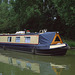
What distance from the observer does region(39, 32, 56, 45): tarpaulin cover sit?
12.4 metres

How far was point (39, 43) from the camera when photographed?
12.8 m

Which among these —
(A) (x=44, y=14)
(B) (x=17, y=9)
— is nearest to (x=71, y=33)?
(A) (x=44, y=14)

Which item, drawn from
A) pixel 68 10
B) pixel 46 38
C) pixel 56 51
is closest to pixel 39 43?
pixel 46 38

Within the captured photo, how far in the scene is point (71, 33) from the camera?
22406mm

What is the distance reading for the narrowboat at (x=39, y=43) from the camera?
11.8 meters

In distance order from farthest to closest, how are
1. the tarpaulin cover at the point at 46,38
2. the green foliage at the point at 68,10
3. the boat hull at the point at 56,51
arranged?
the green foliage at the point at 68,10 → the tarpaulin cover at the point at 46,38 → the boat hull at the point at 56,51

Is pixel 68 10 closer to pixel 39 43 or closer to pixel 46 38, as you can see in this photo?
pixel 46 38

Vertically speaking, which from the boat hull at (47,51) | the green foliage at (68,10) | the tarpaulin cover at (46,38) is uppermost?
the green foliage at (68,10)

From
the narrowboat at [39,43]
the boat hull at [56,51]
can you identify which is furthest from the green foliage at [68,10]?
the boat hull at [56,51]

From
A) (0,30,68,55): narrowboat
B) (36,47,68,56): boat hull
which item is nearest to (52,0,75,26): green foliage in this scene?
(0,30,68,55): narrowboat

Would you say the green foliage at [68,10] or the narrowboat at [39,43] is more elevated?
the green foliage at [68,10]

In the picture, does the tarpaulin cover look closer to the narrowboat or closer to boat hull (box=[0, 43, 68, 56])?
the narrowboat

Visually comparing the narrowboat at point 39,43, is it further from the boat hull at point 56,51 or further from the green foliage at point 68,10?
the green foliage at point 68,10

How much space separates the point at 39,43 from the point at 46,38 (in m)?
0.83
